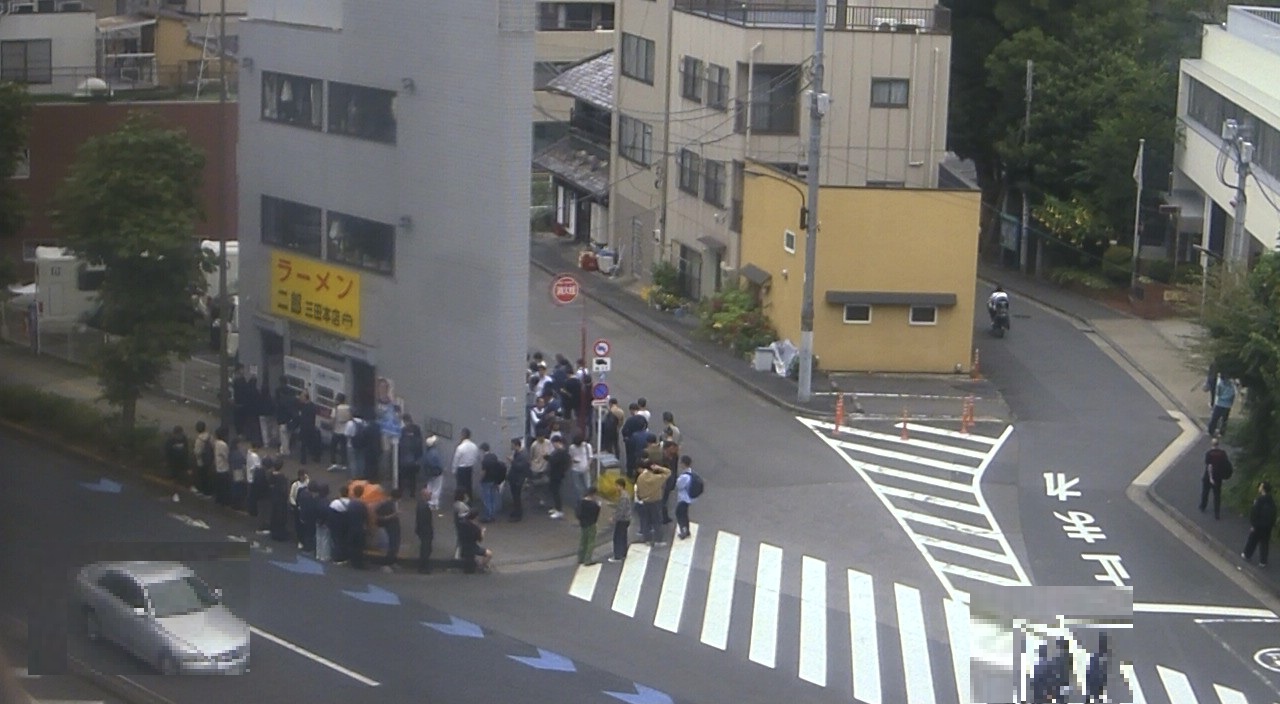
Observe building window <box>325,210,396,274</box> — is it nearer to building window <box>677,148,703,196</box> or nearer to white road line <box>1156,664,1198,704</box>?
white road line <box>1156,664,1198,704</box>

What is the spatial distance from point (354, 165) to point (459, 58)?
198 cm

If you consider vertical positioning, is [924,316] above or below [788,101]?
below

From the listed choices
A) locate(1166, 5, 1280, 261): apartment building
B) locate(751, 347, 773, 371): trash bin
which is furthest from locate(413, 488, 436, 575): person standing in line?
locate(1166, 5, 1280, 261): apartment building

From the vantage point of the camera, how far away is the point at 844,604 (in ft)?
54.3

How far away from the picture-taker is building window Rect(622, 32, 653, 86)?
3266 cm

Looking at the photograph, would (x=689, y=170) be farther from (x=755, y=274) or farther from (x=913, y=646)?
(x=913, y=646)

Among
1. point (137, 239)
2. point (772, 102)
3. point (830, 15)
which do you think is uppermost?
point (830, 15)

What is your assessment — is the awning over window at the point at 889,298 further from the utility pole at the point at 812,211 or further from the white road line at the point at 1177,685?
the white road line at the point at 1177,685

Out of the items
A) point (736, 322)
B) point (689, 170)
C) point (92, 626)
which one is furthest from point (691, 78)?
point (92, 626)

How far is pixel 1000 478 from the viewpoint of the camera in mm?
21047

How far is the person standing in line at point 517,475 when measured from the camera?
18.0 metres

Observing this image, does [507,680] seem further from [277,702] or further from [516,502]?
[516,502]

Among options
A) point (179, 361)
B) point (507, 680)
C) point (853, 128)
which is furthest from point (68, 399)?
point (853, 128)

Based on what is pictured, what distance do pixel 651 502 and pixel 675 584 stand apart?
1.22 meters
